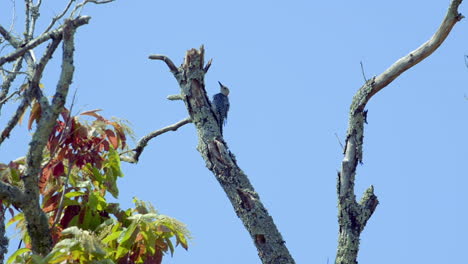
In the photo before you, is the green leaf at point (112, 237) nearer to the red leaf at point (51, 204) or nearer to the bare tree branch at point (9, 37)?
the red leaf at point (51, 204)

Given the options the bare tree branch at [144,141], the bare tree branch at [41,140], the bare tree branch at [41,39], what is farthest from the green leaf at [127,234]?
the bare tree branch at [144,141]

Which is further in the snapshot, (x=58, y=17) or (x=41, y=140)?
(x=58, y=17)

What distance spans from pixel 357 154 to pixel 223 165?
87cm

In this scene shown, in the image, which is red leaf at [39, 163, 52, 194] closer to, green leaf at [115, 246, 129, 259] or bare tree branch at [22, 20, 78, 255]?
bare tree branch at [22, 20, 78, 255]

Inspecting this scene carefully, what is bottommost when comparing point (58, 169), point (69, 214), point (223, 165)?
point (69, 214)

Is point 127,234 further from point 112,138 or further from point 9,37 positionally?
point 9,37

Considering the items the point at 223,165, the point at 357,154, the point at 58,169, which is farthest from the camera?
the point at 223,165

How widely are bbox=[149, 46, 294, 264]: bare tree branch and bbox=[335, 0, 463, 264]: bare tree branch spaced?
36 centimetres

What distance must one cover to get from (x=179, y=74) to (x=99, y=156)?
1759 millimetres

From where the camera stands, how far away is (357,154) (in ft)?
16.8

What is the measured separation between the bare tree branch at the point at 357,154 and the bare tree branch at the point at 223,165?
36cm

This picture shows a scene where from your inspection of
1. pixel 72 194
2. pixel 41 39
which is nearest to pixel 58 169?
pixel 72 194

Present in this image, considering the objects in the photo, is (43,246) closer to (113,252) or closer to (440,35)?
(113,252)

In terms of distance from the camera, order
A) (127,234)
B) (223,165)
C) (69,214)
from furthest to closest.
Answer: (223,165) < (69,214) < (127,234)
